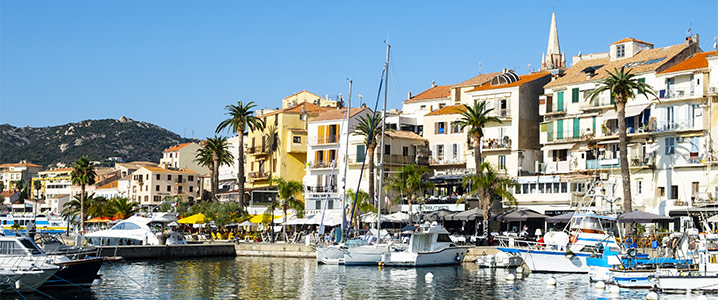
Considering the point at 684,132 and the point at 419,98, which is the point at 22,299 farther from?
the point at 419,98

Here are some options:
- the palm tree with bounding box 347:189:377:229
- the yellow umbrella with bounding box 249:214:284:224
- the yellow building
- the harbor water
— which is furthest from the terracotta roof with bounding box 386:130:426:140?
the harbor water

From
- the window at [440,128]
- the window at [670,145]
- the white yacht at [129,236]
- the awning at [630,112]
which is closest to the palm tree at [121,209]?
the white yacht at [129,236]

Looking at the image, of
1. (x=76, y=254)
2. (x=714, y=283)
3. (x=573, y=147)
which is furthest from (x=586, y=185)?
(x=76, y=254)

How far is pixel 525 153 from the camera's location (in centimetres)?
7588

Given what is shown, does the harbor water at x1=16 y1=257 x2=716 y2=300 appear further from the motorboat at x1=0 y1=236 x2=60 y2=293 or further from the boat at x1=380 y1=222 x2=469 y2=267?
the boat at x1=380 y1=222 x2=469 y2=267

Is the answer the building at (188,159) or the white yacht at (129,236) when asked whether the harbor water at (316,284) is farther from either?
the building at (188,159)

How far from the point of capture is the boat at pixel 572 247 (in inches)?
1983

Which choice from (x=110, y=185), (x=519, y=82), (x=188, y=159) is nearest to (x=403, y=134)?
(x=519, y=82)

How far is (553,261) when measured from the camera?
167 feet

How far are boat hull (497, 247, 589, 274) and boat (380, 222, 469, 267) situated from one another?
251 inches

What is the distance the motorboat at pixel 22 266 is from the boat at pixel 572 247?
2593 centimetres

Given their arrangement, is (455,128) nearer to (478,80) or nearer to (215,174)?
(478,80)

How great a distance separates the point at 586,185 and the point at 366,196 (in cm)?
1954

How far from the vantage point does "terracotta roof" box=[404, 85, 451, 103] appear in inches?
3805
